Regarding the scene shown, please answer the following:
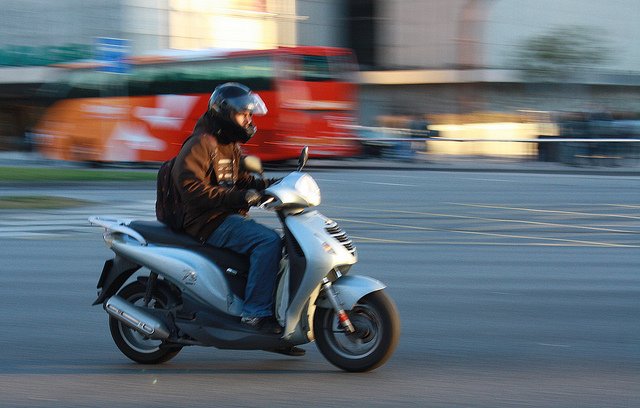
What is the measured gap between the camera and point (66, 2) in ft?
153

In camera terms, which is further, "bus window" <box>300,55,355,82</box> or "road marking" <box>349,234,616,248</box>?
"bus window" <box>300,55,355,82</box>

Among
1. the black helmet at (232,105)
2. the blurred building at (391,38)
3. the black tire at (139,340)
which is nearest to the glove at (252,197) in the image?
the black helmet at (232,105)

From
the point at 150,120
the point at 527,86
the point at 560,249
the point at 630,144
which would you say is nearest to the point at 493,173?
the point at 630,144

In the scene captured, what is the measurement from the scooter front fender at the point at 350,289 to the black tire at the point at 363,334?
0.13 ft

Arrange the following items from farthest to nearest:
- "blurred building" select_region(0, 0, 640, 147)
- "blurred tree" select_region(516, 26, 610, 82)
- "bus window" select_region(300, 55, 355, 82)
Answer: "blurred building" select_region(0, 0, 640, 147) < "blurred tree" select_region(516, 26, 610, 82) < "bus window" select_region(300, 55, 355, 82)

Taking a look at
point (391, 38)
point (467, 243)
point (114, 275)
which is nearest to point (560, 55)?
point (391, 38)

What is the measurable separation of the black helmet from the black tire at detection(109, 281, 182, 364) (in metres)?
1.02

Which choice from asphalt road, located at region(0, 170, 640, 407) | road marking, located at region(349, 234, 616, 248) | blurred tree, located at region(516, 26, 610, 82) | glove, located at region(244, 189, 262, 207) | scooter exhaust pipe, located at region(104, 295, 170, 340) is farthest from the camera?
blurred tree, located at region(516, 26, 610, 82)

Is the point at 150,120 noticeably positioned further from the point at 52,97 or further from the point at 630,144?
the point at 630,144

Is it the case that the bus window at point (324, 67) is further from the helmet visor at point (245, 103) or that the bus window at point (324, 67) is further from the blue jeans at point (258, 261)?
the blue jeans at point (258, 261)

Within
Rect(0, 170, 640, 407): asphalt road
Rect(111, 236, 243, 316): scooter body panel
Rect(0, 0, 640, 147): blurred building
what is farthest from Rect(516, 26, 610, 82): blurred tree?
Rect(111, 236, 243, 316): scooter body panel

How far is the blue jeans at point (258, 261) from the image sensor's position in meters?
5.66

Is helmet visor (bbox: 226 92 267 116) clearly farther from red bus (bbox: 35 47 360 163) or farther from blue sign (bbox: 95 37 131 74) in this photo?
red bus (bbox: 35 47 360 163)

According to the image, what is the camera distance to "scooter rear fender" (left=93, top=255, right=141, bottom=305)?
243 inches
